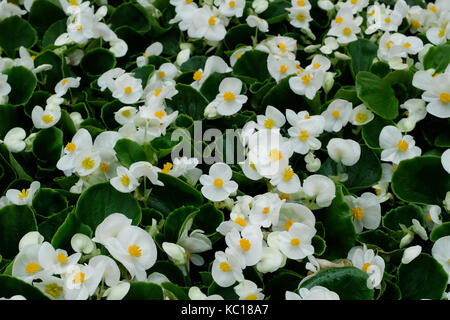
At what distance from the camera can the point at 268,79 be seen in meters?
1.19

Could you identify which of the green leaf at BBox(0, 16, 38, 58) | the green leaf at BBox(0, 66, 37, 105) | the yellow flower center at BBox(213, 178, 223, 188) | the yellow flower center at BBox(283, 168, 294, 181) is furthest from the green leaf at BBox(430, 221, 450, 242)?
the green leaf at BBox(0, 16, 38, 58)

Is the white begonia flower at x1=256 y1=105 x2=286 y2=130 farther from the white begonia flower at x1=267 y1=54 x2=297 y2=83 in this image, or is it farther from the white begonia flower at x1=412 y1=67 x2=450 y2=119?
the white begonia flower at x1=412 y1=67 x2=450 y2=119

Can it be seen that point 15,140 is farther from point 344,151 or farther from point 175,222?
point 344,151

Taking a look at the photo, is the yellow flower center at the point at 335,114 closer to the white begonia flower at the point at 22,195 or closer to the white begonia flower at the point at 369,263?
the white begonia flower at the point at 369,263

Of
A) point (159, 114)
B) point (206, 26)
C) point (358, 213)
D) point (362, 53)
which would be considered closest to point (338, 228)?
point (358, 213)

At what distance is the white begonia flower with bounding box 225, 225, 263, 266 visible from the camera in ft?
2.68

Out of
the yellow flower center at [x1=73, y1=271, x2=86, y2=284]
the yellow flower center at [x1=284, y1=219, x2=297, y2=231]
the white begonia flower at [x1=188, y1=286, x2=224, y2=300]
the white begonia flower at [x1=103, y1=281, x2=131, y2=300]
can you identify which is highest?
the yellow flower center at [x1=73, y1=271, x2=86, y2=284]

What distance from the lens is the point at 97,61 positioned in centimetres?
125

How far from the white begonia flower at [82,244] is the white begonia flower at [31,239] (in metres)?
0.05

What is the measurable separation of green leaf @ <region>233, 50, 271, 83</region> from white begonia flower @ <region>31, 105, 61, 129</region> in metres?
0.36

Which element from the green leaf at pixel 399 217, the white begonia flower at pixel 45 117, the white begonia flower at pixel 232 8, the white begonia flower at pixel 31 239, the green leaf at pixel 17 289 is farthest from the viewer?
the white begonia flower at pixel 232 8

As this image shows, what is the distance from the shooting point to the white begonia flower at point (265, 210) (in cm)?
87

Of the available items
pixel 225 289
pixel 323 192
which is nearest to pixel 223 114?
pixel 323 192

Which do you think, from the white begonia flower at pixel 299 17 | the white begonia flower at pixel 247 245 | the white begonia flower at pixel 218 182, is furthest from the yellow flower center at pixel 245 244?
the white begonia flower at pixel 299 17
